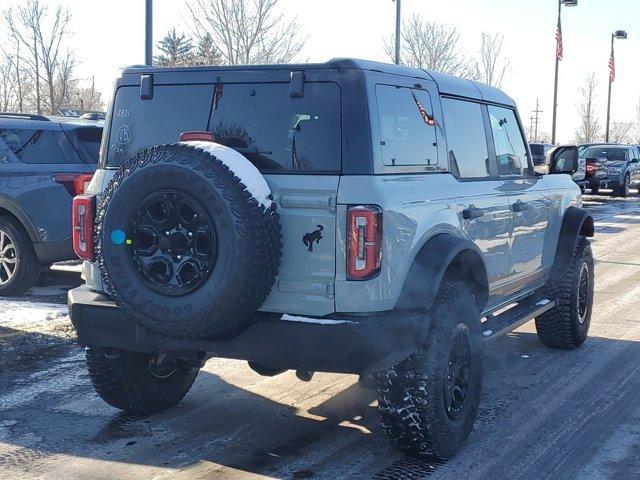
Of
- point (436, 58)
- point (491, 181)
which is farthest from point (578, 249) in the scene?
point (436, 58)

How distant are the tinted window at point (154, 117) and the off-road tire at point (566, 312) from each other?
3.41 meters

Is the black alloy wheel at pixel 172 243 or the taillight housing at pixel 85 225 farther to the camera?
the taillight housing at pixel 85 225

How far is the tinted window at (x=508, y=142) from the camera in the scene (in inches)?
228

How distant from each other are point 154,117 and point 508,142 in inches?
104

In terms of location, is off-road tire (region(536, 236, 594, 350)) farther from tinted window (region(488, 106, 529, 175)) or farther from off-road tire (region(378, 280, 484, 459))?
off-road tire (region(378, 280, 484, 459))

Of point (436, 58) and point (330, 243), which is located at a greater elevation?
point (436, 58)

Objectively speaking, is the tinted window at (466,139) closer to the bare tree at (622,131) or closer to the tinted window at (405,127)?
the tinted window at (405,127)

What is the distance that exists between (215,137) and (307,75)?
60 cm

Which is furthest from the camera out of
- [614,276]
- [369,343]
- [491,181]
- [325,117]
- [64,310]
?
[614,276]

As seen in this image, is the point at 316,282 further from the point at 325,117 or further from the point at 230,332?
the point at 325,117

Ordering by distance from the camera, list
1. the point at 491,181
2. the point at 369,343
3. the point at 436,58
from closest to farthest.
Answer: the point at 369,343 → the point at 491,181 → the point at 436,58

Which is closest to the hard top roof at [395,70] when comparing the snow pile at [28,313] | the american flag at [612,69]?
the snow pile at [28,313]

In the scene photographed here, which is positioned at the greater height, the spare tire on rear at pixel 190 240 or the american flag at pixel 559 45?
the american flag at pixel 559 45

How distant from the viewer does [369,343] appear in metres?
3.85
